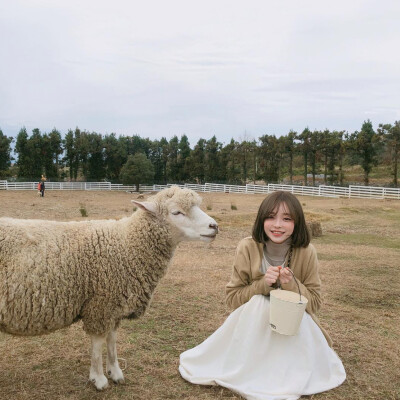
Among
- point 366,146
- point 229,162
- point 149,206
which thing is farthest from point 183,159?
point 149,206

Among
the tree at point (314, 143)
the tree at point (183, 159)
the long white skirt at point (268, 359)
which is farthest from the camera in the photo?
the tree at point (183, 159)

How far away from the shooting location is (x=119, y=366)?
4414mm

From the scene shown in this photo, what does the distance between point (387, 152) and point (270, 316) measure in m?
42.5

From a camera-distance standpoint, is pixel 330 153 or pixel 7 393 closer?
pixel 7 393

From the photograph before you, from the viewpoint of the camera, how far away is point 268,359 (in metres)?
3.69

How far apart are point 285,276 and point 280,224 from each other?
0.46 m

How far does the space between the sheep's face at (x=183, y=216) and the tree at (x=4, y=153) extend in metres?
52.0

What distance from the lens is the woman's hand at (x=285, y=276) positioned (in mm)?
3354

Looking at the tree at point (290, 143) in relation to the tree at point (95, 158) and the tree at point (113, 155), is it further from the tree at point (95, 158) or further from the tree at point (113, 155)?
the tree at point (95, 158)

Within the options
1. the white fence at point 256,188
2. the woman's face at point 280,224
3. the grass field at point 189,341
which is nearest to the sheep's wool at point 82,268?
the grass field at point 189,341

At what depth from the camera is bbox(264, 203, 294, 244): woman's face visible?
3508 mm

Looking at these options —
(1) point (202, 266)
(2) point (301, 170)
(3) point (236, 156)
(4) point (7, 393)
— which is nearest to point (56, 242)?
(4) point (7, 393)

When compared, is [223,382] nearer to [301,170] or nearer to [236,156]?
[236,156]

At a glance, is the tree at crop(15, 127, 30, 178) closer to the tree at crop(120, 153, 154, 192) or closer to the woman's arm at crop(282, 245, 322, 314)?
the tree at crop(120, 153, 154, 192)
